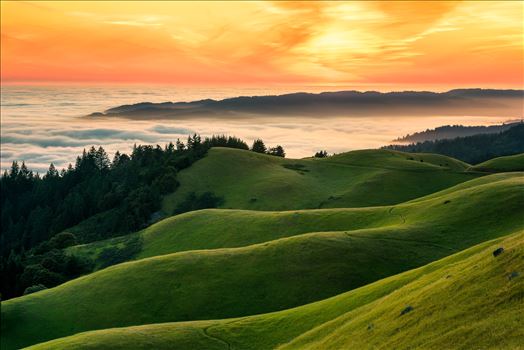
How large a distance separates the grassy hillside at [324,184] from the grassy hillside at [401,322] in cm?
10209

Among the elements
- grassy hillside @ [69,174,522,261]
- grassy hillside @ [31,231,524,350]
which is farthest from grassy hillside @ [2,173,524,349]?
grassy hillside @ [31,231,524,350]

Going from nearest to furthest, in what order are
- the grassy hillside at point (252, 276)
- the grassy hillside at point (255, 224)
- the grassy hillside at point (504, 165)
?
the grassy hillside at point (252, 276)
the grassy hillside at point (255, 224)
the grassy hillside at point (504, 165)

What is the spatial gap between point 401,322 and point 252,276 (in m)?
40.4

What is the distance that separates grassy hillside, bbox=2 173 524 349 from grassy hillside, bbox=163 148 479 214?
244 ft

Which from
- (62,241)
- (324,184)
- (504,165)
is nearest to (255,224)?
(62,241)

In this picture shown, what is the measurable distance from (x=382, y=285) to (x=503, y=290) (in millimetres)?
21310

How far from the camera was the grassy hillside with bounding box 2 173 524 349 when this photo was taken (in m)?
66.9

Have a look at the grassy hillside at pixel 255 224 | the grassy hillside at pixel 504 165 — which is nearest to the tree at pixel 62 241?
the grassy hillside at pixel 255 224

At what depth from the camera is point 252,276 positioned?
230 feet

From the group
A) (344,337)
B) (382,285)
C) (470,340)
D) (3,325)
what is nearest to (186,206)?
(3,325)

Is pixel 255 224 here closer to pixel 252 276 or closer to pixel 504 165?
pixel 252 276

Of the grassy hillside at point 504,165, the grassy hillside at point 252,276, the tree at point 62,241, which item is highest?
the grassy hillside at point 504,165

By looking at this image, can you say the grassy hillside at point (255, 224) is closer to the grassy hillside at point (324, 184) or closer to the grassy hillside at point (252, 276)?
the grassy hillside at point (252, 276)

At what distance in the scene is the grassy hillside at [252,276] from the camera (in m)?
66.9
